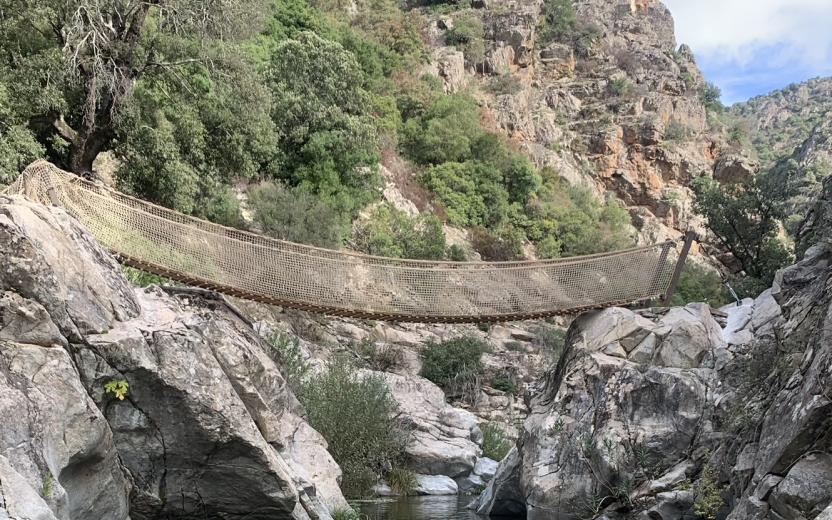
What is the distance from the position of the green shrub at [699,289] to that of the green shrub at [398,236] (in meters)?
7.47

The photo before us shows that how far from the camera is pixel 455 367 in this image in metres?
19.4

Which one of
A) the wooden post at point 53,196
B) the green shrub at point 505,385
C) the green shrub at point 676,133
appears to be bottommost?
the green shrub at point 505,385

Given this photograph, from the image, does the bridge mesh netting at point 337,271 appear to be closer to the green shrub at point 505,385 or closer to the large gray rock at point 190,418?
the large gray rock at point 190,418

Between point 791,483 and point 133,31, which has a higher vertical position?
point 133,31

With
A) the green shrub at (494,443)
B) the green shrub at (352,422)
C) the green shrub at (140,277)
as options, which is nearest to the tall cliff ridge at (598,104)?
the green shrub at (494,443)

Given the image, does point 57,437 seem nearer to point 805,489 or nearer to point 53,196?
point 53,196

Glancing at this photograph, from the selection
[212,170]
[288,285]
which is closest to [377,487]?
[288,285]

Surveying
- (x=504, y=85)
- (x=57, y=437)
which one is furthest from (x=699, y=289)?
(x=57, y=437)

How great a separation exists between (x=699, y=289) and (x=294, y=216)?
12979mm

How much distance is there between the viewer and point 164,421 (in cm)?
622

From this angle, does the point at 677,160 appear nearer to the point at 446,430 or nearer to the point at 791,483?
the point at 446,430

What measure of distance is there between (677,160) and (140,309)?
34.7 metres

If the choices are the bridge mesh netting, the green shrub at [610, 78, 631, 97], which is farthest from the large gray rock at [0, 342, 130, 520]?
the green shrub at [610, 78, 631, 97]

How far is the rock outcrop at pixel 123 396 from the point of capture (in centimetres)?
511
